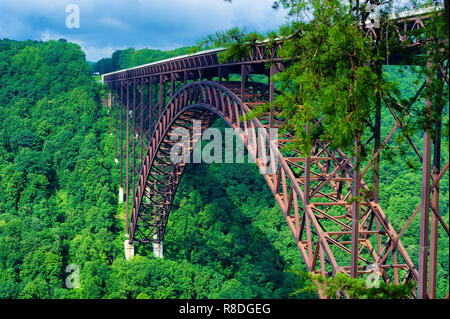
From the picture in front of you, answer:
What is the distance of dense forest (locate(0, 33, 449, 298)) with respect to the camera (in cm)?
2764

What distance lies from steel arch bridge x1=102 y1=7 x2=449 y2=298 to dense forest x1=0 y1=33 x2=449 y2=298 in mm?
1973

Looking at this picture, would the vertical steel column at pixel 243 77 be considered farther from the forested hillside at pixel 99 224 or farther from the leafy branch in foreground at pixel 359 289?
the forested hillside at pixel 99 224

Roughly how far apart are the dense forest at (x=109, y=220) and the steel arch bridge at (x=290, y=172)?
6.47ft

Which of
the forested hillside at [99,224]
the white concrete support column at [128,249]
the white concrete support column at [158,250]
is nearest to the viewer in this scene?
the forested hillside at [99,224]

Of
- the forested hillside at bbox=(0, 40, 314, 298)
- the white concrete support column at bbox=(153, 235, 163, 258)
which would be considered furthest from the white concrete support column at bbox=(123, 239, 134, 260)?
the white concrete support column at bbox=(153, 235, 163, 258)

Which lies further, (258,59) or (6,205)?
(6,205)

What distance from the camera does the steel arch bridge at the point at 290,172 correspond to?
7.96 meters

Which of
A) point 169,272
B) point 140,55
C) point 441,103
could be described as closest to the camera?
point 441,103

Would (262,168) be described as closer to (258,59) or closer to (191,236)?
(258,59)

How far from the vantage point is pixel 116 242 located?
102 feet

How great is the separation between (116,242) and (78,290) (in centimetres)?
483

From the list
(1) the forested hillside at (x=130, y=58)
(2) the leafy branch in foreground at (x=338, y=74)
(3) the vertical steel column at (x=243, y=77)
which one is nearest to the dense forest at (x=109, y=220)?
(3) the vertical steel column at (x=243, y=77)
